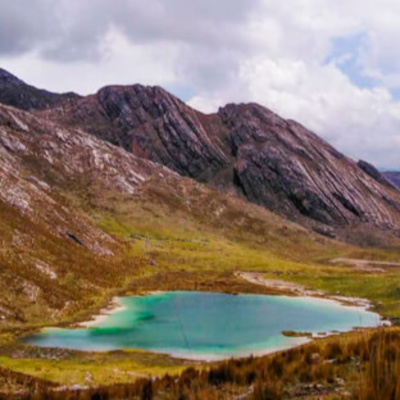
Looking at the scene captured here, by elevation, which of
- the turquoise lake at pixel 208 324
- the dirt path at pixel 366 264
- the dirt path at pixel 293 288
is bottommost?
the turquoise lake at pixel 208 324

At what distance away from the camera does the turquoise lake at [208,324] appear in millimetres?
47688

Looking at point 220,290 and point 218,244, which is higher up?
point 218,244

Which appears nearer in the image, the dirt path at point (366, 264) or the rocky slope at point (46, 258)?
the rocky slope at point (46, 258)

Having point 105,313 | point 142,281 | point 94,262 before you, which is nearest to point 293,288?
point 142,281

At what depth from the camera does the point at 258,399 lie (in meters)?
11.4

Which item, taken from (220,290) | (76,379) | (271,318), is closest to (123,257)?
(220,290)

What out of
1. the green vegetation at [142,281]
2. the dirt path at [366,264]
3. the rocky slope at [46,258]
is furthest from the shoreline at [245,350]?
the dirt path at [366,264]

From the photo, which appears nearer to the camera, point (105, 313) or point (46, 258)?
point (105, 313)

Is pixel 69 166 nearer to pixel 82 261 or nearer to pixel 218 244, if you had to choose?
pixel 218 244

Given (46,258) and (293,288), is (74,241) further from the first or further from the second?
(293,288)

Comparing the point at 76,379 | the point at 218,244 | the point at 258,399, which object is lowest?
the point at 76,379

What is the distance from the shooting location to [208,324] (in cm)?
6119

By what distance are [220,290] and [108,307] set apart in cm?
3332

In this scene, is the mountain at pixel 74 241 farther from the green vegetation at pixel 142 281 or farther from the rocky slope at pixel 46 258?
the green vegetation at pixel 142 281
